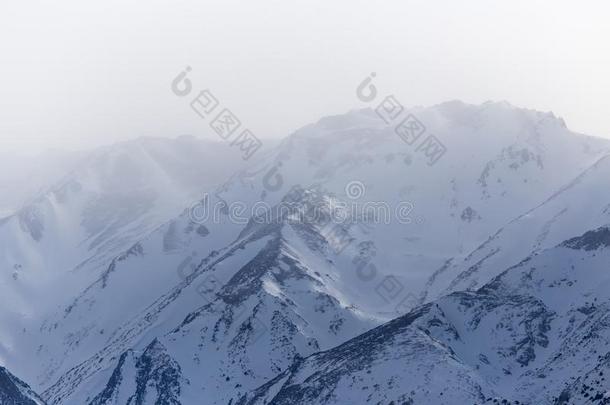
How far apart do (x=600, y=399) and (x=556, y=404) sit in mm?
17595

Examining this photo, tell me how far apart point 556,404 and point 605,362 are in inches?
542

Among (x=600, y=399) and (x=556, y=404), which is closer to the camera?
(x=600, y=399)

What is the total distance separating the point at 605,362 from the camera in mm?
197625

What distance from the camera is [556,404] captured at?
197000mm

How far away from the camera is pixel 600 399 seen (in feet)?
592

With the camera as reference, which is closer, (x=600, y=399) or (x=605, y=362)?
(x=600, y=399)

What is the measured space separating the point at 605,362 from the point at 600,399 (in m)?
18.8
